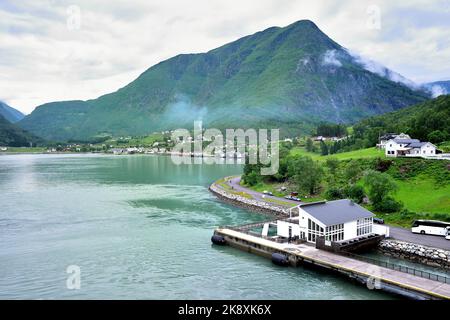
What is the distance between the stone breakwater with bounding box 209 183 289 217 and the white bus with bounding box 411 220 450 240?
18253mm

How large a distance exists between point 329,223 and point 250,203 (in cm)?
2752

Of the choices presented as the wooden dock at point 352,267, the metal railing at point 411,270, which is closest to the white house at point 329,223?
the wooden dock at point 352,267

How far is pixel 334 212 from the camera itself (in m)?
40.8

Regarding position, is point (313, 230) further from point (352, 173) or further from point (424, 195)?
point (352, 173)

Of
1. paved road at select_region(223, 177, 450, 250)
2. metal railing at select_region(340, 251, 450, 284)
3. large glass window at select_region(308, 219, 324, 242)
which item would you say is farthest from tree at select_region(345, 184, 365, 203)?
metal railing at select_region(340, 251, 450, 284)

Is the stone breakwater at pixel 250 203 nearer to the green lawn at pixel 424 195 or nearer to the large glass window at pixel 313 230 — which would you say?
the large glass window at pixel 313 230

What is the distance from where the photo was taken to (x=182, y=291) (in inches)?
1206

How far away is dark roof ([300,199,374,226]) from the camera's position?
39094mm

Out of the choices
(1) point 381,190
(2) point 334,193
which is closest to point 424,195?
(1) point 381,190

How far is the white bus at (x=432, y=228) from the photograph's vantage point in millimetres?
40347

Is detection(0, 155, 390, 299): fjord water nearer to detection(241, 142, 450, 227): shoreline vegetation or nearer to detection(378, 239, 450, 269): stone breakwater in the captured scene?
detection(378, 239, 450, 269): stone breakwater

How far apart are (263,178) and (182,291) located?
176 ft

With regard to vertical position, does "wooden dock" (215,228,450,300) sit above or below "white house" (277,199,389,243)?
below

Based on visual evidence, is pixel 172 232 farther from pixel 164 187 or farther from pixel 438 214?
pixel 164 187
